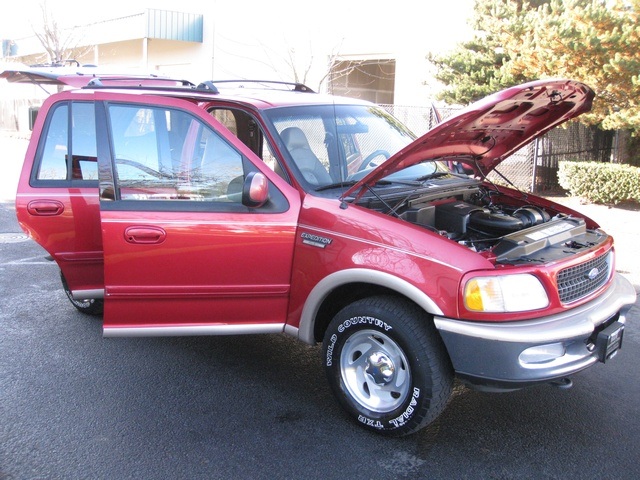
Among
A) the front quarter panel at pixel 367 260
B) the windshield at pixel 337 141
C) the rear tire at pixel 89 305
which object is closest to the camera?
the front quarter panel at pixel 367 260

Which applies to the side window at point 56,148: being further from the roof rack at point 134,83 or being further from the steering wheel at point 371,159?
the steering wheel at point 371,159

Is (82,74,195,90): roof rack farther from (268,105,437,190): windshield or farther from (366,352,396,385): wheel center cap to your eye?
(366,352,396,385): wheel center cap

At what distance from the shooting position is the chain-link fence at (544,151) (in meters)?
13.9

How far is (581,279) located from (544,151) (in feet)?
36.2

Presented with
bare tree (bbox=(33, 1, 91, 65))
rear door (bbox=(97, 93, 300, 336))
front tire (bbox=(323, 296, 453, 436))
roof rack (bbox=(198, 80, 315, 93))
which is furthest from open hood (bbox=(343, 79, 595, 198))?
bare tree (bbox=(33, 1, 91, 65))

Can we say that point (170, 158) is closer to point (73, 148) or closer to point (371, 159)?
point (73, 148)

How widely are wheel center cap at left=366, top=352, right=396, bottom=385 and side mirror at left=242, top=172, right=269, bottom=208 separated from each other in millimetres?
1161

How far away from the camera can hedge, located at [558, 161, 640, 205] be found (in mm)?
11805

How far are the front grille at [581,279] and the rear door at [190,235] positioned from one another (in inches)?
63.4

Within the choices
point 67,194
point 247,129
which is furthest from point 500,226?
point 67,194

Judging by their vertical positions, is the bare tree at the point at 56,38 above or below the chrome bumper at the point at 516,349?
above

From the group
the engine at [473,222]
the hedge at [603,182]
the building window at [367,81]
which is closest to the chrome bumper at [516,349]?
the engine at [473,222]

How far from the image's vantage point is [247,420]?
391 centimetres

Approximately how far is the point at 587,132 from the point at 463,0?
15.0ft
